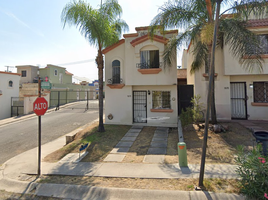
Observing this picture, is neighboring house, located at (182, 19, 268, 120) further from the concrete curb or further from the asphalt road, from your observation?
the asphalt road

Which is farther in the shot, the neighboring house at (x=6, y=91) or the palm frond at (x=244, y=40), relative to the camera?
the neighboring house at (x=6, y=91)

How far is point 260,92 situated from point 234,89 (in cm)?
156

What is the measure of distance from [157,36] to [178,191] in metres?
8.66

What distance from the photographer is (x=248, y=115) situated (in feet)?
34.8

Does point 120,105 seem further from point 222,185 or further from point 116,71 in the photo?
point 222,185

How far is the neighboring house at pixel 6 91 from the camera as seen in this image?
741 inches

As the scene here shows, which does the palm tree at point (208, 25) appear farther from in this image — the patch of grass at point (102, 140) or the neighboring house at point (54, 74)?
the neighboring house at point (54, 74)

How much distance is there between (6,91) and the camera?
63.6 ft

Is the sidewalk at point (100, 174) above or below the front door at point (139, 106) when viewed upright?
below

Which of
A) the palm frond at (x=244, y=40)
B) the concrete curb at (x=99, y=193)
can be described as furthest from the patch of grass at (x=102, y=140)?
the palm frond at (x=244, y=40)

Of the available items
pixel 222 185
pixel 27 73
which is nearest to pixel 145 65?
pixel 222 185

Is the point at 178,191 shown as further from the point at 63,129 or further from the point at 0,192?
the point at 63,129

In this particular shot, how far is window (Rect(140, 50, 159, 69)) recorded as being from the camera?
34.5 ft

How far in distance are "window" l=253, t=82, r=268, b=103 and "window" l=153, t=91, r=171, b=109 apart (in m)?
5.67
